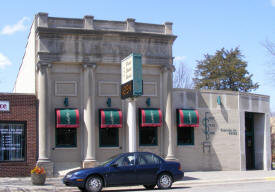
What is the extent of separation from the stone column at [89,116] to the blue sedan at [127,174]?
18.2 ft

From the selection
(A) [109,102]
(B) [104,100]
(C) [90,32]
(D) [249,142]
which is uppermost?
(C) [90,32]

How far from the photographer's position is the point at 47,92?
22.4m

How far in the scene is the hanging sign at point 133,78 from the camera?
19.0m

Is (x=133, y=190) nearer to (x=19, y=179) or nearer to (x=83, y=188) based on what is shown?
(x=83, y=188)

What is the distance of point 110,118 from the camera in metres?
23.1

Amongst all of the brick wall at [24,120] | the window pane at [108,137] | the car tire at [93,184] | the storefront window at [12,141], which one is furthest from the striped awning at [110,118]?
the car tire at [93,184]

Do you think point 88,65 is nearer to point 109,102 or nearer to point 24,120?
point 109,102

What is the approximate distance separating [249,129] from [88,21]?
14531mm

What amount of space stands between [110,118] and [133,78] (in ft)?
15.4

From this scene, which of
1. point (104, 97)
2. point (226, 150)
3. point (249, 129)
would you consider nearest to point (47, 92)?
point (104, 97)

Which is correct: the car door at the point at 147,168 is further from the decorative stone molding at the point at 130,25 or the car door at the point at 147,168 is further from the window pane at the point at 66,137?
the decorative stone molding at the point at 130,25

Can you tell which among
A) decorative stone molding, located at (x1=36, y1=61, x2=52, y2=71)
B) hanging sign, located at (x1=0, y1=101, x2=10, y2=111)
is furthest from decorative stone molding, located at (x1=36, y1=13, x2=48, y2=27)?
hanging sign, located at (x1=0, y1=101, x2=10, y2=111)

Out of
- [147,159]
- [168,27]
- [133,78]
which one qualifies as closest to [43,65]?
[133,78]

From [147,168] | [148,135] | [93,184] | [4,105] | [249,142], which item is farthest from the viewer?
[249,142]
